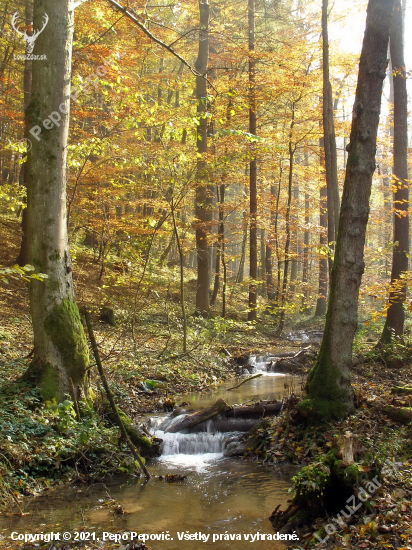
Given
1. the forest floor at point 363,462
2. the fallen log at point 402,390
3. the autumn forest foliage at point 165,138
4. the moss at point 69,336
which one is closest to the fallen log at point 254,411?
the forest floor at point 363,462

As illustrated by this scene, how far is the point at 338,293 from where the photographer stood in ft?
21.8

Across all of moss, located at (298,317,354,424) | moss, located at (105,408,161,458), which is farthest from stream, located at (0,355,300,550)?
moss, located at (298,317,354,424)

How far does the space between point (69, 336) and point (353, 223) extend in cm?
480

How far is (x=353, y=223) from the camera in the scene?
655cm

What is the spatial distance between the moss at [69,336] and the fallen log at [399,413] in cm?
471

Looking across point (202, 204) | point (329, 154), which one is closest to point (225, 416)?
point (329, 154)

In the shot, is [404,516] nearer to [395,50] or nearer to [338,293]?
[338,293]

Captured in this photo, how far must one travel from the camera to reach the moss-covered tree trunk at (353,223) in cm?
650

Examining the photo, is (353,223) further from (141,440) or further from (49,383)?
(49,383)

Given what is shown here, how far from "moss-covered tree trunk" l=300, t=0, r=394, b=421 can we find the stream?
4.49ft

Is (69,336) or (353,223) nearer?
(69,336)

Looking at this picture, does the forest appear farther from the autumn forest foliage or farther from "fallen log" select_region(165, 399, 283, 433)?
the autumn forest foliage

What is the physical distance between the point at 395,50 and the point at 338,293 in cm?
805

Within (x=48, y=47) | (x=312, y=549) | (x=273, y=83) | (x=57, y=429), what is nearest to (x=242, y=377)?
(x=57, y=429)
